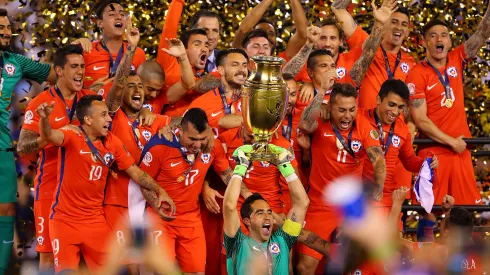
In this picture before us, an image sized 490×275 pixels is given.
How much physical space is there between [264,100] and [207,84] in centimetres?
296

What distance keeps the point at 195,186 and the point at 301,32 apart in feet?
5.27

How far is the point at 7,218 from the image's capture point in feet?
26.8

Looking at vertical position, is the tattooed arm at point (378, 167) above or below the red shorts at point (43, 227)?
above

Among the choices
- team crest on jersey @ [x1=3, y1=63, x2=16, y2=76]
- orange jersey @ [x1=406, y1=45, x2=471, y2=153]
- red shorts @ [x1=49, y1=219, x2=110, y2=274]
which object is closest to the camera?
red shorts @ [x1=49, y1=219, x2=110, y2=274]

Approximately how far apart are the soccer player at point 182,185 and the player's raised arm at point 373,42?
123 cm

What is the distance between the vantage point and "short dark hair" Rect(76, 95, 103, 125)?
7.71 m

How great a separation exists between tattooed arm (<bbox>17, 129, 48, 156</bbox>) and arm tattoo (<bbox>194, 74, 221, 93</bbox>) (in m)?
1.22

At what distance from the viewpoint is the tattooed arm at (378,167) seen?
26.4 ft

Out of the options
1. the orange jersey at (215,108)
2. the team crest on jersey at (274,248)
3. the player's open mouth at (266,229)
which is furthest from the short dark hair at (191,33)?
the team crest on jersey at (274,248)

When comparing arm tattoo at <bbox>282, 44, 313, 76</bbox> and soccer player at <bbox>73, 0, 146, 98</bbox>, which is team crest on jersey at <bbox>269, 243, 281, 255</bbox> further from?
soccer player at <bbox>73, 0, 146, 98</bbox>

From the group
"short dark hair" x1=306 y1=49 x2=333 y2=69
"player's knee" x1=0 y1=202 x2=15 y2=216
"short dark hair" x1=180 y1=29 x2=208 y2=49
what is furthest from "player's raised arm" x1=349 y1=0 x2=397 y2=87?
"player's knee" x1=0 y1=202 x2=15 y2=216

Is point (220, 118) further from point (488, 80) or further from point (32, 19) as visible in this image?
point (488, 80)

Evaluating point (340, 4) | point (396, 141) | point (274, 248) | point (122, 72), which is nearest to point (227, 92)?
point (122, 72)

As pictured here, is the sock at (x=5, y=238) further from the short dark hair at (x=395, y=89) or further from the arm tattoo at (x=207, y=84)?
the short dark hair at (x=395, y=89)
